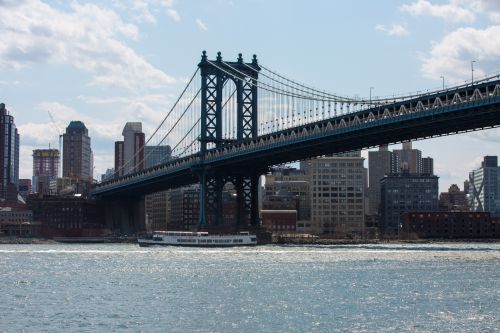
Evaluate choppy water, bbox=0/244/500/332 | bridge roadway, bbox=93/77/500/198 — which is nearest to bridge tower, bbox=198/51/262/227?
bridge roadway, bbox=93/77/500/198

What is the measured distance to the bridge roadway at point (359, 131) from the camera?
9800 centimetres

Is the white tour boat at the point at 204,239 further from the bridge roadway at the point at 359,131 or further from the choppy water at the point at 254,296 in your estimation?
the choppy water at the point at 254,296

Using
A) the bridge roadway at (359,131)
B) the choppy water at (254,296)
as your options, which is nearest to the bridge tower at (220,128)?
the bridge roadway at (359,131)

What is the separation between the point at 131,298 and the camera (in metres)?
62.5

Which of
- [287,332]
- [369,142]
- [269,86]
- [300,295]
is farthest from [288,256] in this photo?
[287,332]

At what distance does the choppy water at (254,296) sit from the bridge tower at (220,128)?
49.5 metres

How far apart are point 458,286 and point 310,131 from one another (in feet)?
192

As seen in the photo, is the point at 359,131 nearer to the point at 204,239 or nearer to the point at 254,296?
the point at 204,239

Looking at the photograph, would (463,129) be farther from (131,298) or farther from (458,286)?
(131,298)

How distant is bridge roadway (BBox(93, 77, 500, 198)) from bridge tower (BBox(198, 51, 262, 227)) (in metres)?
2.10

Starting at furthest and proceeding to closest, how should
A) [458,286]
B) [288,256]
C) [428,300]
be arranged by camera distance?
[288,256], [458,286], [428,300]

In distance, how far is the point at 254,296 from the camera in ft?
207

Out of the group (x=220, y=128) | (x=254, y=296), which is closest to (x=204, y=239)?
(x=220, y=128)

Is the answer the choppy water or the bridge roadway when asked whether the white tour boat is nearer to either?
the bridge roadway
